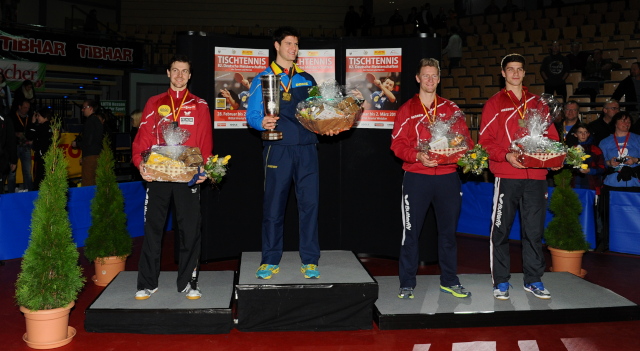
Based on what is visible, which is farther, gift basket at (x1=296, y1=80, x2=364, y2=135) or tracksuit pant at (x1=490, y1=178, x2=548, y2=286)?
tracksuit pant at (x1=490, y1=178, x2=548, y2=286)

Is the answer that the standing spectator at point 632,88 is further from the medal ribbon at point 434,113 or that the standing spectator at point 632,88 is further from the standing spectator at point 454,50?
the standing spectator at point 454,50

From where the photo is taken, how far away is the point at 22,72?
12555 millimetres

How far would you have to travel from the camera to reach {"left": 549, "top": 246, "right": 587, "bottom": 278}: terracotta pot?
5.30 meters

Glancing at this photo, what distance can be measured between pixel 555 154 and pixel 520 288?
1.20 m

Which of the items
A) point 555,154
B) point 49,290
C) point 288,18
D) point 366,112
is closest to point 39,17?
point 288,18

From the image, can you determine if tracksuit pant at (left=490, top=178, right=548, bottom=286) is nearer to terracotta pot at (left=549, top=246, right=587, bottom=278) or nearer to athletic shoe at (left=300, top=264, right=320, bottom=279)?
terracotta pot at (left=549, top=246, right=587, bottom=278)

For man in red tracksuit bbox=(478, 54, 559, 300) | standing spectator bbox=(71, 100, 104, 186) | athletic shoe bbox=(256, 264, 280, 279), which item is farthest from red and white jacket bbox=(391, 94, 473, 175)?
standing spectator bbox=(71, 100, 104, 186)

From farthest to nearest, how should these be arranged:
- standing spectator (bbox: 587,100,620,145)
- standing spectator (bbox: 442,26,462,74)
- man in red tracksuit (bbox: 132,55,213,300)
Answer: standing spectator (bbox: 442,26,462,74) < standing spectator (bbox: 587,100,620,145) < man in red tracksuit (bbox: 132,55,213,300)

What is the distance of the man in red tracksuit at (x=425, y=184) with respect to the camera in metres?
4.07

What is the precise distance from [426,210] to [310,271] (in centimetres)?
97

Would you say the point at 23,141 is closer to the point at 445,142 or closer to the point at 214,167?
the point at 214,167

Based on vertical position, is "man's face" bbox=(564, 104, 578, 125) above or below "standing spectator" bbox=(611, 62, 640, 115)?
below

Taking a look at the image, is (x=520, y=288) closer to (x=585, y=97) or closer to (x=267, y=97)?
(x=267, y=97)

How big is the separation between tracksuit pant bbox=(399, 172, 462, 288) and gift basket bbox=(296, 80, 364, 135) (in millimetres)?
682
